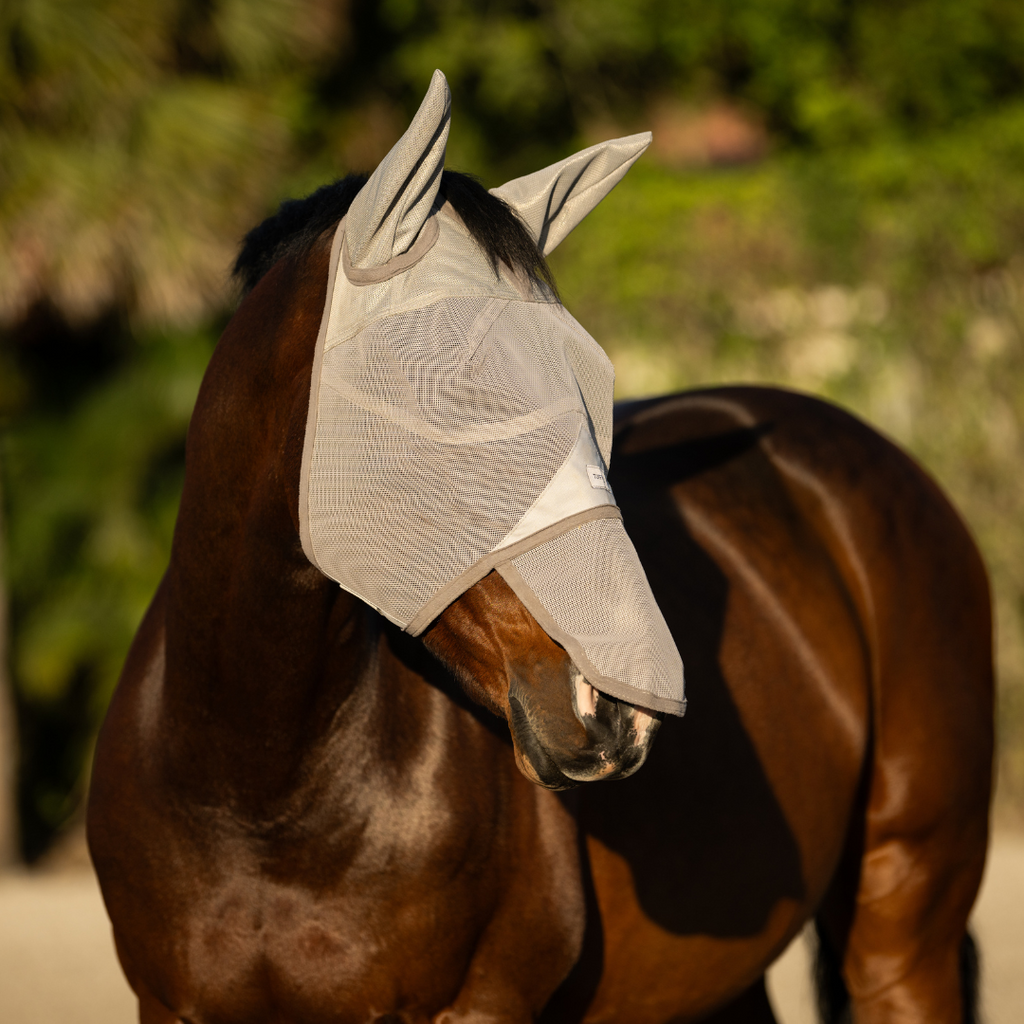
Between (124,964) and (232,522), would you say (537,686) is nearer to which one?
(232,522)

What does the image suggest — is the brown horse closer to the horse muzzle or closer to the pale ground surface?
the horse muzzle

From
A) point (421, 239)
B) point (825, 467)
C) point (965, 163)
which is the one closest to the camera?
point (421, 239)

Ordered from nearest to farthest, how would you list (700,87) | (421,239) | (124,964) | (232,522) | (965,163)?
(421,239)
(232,522)
(124,964)
(965,163)
(700,87)

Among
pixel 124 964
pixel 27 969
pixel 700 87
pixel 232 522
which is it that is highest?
pixel 700 87

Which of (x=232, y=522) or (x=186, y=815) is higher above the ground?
(x=232, y=522)

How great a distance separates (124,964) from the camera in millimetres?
1935

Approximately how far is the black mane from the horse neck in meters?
0.07

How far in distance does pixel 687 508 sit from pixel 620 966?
3.29 feet

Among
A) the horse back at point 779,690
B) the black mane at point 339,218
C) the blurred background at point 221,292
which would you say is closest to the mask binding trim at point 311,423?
the black mane at point 339,218

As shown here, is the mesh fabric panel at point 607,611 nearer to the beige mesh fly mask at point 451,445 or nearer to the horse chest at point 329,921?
the beige mesh fly mask at point 451,445

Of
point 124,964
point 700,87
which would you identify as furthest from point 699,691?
point 700,87

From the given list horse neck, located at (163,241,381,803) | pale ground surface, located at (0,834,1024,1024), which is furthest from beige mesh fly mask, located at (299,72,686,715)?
pale ground surface, located at (0,834,1024,1024)

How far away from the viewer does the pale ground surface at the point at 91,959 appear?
441cm

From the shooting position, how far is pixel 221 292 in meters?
5.11
